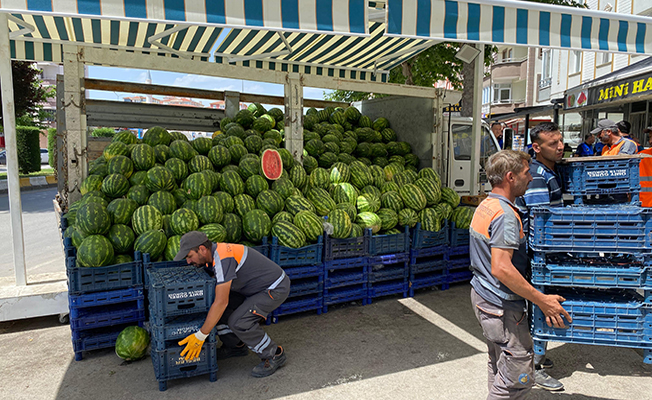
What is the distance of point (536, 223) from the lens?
131 inches

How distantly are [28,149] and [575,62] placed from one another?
26419 millimetres

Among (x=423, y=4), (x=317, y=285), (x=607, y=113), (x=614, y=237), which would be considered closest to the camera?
(x=614, y=237)

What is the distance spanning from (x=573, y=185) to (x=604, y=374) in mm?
1609

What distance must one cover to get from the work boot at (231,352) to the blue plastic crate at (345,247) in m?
1.39

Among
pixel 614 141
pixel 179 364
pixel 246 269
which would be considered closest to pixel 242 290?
pixel 246 269

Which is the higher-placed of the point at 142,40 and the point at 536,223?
the point at 142,40

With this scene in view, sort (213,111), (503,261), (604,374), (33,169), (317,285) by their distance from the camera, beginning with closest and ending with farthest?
(503,261), (604,374), (317,285), (213,111), (33,169)

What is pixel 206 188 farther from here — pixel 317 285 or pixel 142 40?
pixel 142 40

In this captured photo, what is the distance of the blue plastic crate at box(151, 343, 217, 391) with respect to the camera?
3.40 meters

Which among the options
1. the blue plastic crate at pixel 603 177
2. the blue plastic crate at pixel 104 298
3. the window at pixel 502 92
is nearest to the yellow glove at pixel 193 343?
the blue plastic crate at pixel 104 298

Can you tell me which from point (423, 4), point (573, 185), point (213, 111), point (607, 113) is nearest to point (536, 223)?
point (573, 185)

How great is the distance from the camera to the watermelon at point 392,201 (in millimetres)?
5617

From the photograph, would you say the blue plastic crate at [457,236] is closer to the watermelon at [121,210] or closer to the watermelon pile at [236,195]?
the watermelon pile at [236,195]

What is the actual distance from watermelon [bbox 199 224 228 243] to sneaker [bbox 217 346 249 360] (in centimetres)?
105
